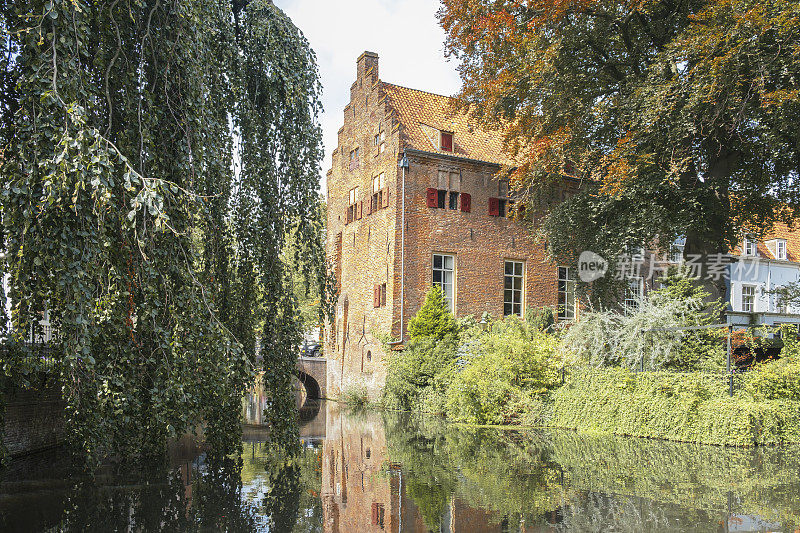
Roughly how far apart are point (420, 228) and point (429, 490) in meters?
13.4

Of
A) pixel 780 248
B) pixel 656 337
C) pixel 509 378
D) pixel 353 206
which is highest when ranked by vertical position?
pixel 353 206

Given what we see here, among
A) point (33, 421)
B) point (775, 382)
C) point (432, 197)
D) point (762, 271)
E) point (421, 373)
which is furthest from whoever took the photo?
point (762, 271)

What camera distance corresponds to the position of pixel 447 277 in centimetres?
2047

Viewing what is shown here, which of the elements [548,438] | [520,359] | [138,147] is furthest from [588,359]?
[138,147]

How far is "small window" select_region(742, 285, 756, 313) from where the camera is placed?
31.9 meters

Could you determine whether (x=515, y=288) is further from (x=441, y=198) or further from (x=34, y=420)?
(x=34, y=420)

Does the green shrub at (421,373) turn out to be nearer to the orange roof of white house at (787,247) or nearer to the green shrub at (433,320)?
the green shrub at (433,320)

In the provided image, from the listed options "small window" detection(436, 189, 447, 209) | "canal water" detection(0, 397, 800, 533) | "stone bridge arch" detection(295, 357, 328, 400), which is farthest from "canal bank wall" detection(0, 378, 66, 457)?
"stone bridge arch" detection(295, 357, 328, 400)

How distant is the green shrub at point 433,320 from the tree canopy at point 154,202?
39.6 feet

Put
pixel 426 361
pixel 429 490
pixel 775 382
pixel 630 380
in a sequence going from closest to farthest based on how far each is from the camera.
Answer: pixel 429 490 < pixel 775 382 < pixel 630 380 < pixel 426 361

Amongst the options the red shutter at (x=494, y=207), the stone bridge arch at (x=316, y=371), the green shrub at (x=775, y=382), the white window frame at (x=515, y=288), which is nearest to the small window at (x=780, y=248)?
the white window frame at (x=515, y=288)

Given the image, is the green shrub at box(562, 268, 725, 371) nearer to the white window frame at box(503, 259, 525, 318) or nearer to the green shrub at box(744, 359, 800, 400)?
the green shrub at box(744, 359, 800, 400)

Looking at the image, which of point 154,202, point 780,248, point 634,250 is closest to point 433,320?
point 634,250

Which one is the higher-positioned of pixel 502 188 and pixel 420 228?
pixel 502 188
